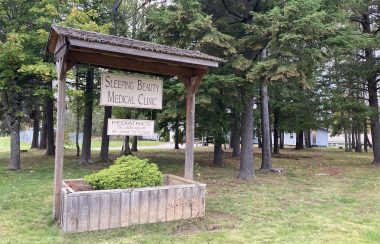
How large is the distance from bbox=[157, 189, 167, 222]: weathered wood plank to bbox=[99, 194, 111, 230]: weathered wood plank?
0.82 meters

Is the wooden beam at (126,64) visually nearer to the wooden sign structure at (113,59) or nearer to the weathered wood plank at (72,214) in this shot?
the wooden sign structure at (113,59)

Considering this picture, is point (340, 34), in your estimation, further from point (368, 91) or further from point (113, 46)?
point (368, 91)

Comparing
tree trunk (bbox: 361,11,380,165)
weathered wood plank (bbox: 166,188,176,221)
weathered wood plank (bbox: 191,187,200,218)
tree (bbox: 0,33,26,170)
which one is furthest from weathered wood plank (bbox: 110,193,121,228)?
tree trunk (bbox: 361,11,380,165)

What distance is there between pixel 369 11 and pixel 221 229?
1537cm

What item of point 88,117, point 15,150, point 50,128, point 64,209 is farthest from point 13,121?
point 64,209

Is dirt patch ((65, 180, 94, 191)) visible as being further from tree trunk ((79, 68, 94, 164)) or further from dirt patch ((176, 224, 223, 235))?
tree trunk ((79, 68, 94, 164))

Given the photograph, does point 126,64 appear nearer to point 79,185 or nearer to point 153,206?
point 79,185

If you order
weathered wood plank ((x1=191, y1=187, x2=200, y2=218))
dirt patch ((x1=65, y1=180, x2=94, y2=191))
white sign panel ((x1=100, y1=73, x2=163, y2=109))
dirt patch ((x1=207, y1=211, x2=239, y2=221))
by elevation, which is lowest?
dirt patch ((x1=207, y1=211, x2=239, y2=221))

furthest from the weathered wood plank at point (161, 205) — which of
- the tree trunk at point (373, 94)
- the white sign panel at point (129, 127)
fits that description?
the tree trunk at point (373, 94)

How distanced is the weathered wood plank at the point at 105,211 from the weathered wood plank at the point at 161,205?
0.82m

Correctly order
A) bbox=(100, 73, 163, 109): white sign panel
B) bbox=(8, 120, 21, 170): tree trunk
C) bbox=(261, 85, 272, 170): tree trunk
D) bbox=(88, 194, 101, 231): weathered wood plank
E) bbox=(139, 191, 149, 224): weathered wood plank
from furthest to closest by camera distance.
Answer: bbox=(261, 85, 272, 170): tree trunk
bbox=(8, 120, 21, 170): tree trunk
bbox=(100, 73, 163, 109): white sign panel
bbox=(139, 191, 149, 224): weathered wood plank
bbox=(88, 194, 101, 231): weathered wood plank

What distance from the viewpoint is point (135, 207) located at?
18.9 ft

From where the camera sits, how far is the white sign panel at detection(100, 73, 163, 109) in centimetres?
625

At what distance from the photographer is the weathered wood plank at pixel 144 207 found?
Answer: 19.1 ft
